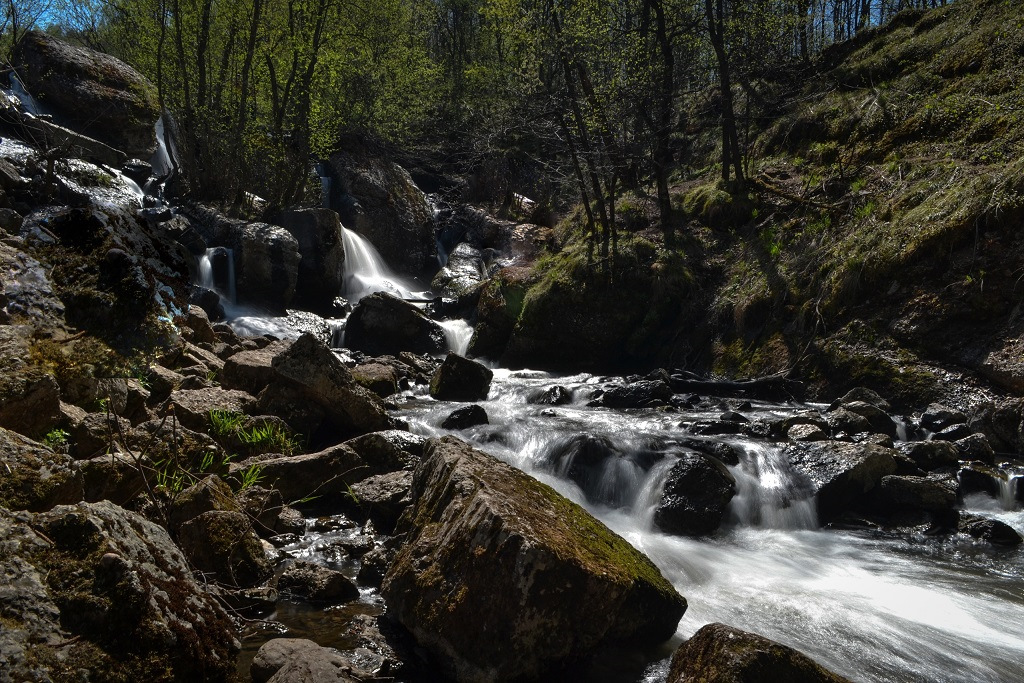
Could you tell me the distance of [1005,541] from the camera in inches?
266

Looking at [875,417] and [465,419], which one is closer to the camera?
[875,417]

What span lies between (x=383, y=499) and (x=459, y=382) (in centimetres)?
652

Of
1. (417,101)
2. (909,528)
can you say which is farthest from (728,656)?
(417,101)

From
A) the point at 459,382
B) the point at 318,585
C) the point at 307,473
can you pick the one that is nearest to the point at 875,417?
the point at 459,382

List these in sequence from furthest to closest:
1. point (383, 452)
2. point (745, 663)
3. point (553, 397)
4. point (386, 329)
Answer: point (386, 329) → point (553, 397) → point (383, 452) → point (745, 663)

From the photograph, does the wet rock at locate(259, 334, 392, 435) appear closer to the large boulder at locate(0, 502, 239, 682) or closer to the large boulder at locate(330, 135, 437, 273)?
the large boulder at locate(0, 502, 239, 682)

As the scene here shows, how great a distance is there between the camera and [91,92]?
898 inches

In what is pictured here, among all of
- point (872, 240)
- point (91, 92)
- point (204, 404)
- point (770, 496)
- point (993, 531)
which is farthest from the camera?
point (91, 92)

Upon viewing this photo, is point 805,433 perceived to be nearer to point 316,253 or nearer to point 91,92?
point 316,253

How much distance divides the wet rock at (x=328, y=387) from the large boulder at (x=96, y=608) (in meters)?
5.29

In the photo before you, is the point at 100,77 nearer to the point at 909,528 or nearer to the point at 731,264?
the point at 731,264

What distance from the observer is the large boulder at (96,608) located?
99.0 inches

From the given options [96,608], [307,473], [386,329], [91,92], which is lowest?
[307,473]

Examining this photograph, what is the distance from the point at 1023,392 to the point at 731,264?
278 inches
